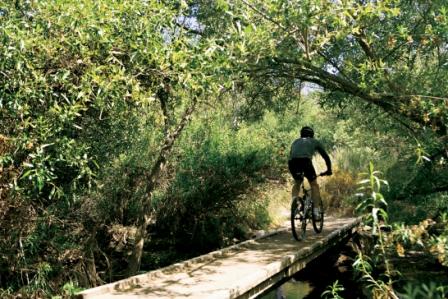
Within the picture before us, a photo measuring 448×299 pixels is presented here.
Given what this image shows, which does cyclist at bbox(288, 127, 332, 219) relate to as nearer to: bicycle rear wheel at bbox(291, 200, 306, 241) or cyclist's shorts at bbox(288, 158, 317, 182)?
cyclist's shorts at bbox(288, 158, 317, 182)

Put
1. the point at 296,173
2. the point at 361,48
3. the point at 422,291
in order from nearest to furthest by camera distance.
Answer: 1. the point at 422,291
2. the point at 361,48
3. the point at 296,173

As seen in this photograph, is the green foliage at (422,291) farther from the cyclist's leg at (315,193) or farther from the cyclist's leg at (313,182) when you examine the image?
the cyclist's leg at (315,193)

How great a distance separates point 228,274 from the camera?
7.15m

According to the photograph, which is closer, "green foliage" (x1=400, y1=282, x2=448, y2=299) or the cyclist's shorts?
"green foliage" (x1=400, y1=282, x2=448, y2=299)

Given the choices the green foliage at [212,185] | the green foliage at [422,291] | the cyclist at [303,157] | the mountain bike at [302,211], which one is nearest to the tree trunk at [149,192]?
the green foliage at [212,185]

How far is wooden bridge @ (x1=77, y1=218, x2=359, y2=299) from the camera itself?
6.05 metres

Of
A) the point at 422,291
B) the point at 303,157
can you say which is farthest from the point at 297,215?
the point at 422,291

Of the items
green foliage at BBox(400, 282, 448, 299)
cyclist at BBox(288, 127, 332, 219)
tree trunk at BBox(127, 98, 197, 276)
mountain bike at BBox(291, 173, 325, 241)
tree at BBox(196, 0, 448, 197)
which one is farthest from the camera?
mountain bike at BBox(291, 173, 325, 241)

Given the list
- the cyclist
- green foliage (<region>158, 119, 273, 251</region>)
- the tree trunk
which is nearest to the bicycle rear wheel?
the cyclist

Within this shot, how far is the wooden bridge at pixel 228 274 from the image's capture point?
6.05m

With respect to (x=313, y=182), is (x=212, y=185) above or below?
above

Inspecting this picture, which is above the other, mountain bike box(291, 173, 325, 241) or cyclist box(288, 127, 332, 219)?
cyclist box(288, 127, 332, 219)

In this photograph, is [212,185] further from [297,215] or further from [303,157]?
[303,157]

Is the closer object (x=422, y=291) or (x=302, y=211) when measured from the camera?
(x=422, y=291)
